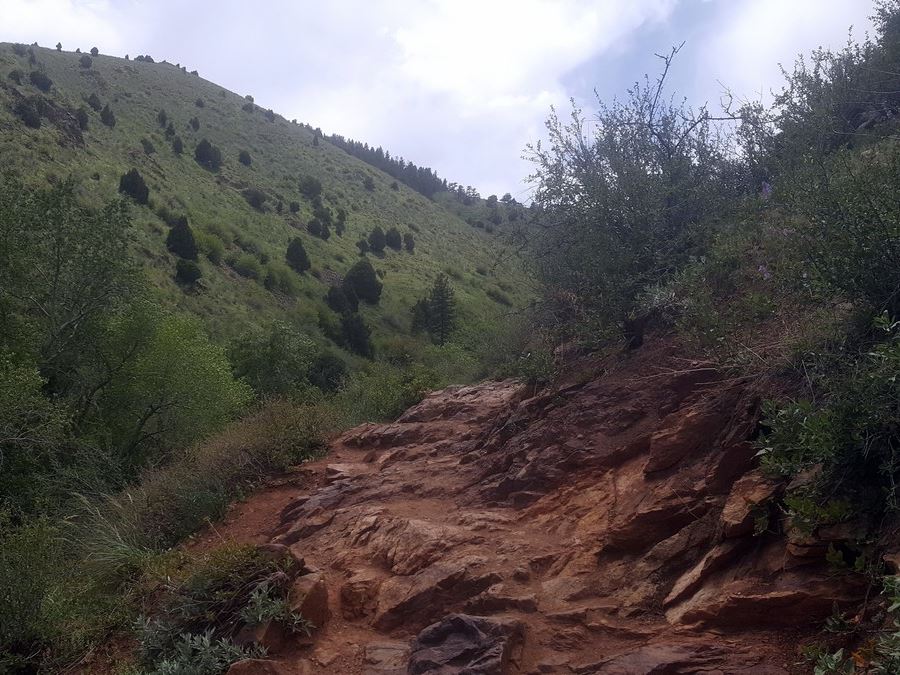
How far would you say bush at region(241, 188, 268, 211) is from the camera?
40.8 metres

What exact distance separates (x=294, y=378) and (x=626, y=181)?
50.9 ft

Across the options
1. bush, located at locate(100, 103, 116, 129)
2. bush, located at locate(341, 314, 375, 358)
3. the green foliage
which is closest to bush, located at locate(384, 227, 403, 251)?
bush, located at locate(341, 314, 375, 358)

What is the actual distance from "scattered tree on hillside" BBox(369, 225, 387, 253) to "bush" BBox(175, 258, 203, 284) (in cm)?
1587

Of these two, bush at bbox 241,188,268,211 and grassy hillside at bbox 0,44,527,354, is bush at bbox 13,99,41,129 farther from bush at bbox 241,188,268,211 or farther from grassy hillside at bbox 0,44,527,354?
bush at bbox 241,188,268,211

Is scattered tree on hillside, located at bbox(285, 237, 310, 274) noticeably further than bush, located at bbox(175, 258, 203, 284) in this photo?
Yes

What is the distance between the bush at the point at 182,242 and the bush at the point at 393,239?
16.2 meters

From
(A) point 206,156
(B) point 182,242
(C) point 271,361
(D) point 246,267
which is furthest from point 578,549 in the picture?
(A) point 206,156

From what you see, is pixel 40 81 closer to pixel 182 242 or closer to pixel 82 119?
pixel 82 119

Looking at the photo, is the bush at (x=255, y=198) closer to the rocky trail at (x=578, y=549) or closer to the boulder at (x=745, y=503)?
the rocky trail at (x=578, y=549)

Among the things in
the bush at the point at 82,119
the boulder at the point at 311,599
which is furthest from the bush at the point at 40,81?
the boulder at the point at 311,599

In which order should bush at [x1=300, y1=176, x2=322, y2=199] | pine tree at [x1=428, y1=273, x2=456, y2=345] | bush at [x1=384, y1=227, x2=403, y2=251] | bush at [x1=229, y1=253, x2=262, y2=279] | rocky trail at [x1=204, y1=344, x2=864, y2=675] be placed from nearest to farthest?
rocky trail at [x1=204, y1=344, x2=864, y2=675], bush at [x1=229, y1=253, x2=262, y2=279], pine tree at [x1=428, y1=273, x2=456, y2=345], bush at [x1=384, y1=227, x2=403, y2=251], bush at [x1=300, y1=176, x2=322, y2=199]

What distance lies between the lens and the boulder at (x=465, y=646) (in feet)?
12.9

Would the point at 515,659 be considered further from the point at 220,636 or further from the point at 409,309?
the point at 409,309

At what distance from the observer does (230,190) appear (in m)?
40.8
